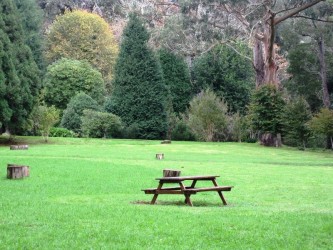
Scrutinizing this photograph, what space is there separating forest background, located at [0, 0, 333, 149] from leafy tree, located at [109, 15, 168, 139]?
10cm

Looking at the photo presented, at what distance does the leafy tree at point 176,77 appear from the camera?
60.2 meters

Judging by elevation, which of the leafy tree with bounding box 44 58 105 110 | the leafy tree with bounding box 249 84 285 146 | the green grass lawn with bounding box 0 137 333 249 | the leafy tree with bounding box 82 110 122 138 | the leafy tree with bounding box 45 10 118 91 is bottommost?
the green grass lawn with bounding box 0 137 333 249

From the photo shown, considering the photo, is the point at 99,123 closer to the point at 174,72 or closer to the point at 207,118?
the point at 207,118

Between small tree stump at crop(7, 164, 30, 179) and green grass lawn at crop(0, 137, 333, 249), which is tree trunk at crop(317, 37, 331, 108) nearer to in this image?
green grass lawn at crop(0, 137, 333, 249)

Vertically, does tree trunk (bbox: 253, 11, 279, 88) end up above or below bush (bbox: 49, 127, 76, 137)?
above

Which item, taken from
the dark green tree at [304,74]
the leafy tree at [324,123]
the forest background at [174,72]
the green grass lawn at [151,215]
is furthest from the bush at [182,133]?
the green grass lawn at [151,215]

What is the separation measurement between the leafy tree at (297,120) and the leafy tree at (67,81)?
20.9 meters

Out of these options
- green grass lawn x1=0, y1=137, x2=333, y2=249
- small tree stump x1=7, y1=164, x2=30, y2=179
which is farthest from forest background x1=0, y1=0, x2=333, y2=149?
green grass lawn x1=0, y1=137, x2=333, y2=249

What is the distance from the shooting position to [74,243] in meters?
7.83

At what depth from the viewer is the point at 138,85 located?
182 ft

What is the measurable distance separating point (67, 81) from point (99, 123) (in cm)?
912

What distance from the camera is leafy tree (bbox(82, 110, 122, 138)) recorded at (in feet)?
161

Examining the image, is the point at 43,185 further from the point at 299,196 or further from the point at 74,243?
the point at 74,243

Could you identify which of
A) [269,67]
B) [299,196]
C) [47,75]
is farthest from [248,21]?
[299,196]
